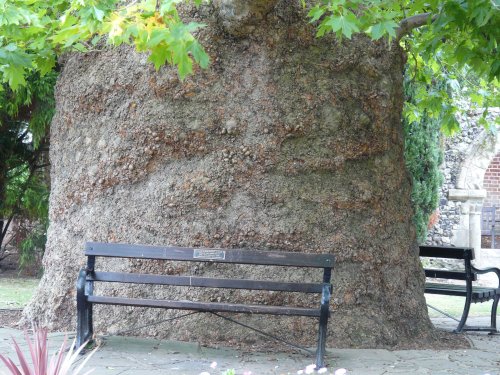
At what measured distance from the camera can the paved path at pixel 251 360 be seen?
4977mm

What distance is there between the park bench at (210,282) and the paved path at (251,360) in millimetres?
259

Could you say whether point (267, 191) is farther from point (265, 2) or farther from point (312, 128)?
point (265, 2)

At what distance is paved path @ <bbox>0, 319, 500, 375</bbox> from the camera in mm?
4977

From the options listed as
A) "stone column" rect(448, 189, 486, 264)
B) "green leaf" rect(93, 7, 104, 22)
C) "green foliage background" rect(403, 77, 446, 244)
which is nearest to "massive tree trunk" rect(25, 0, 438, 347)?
"green leaf" rect(93, 7, 104, 22)

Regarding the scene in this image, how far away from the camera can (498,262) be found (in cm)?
2098

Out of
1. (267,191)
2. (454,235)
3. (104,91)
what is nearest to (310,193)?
(267,191)

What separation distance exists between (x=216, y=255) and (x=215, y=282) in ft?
0.62

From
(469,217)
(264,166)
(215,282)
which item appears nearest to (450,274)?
(264,166)

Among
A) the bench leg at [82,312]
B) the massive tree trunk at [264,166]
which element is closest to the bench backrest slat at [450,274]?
the massive tree trunk at [264,166]

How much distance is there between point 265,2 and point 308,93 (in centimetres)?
79

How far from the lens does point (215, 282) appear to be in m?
5.38

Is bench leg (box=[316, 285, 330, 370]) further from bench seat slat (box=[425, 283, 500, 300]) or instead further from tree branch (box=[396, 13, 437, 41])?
bench seat slat (box=[425, 283, 500, 300])

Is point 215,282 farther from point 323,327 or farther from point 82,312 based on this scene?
point 82,312

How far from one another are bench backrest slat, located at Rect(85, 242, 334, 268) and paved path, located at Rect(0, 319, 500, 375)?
0.67m
